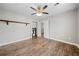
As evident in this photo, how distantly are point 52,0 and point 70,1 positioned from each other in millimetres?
304

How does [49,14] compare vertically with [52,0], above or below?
below

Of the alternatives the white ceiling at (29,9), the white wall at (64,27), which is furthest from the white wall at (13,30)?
the white wall at (64,27)

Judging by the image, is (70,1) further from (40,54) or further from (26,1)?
(40,54)

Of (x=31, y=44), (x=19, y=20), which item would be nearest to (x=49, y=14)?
(x=19, y=20)

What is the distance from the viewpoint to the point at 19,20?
165 cm

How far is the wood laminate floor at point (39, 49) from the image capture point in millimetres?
1507

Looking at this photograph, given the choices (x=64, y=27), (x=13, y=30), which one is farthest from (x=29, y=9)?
(x=64, y=27)

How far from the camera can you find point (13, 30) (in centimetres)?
167

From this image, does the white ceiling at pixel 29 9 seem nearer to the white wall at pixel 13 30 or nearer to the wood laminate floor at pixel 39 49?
the white wall at pixel 13 30

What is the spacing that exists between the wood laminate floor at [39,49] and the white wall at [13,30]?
0.37ft

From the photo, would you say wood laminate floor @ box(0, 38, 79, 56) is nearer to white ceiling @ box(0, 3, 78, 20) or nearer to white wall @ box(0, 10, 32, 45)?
white wall @ box(0, 10, 32, 45)

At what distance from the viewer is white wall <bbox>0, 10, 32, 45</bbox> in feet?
5.05

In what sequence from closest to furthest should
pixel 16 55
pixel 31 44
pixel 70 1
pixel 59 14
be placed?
pixel 70 1
pixel 16 55
pixel 59 14
pixel 31 44

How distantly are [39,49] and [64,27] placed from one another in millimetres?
679
